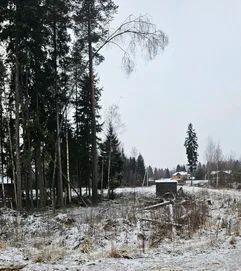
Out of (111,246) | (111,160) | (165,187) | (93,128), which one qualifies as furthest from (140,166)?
(111,246)

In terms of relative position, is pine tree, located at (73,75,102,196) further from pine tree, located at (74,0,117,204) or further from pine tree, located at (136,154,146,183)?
pine tree, located at (136,154,146,183)

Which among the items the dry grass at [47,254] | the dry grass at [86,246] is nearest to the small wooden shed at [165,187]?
the dry grass at [86,246]

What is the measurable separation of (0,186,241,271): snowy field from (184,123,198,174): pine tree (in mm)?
78815

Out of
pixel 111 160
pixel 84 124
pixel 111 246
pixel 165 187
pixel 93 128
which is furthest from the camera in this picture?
pixel 111 160

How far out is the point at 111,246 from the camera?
1227cm

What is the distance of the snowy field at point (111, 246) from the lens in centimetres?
1002

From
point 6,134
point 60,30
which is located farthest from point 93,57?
point 6,134

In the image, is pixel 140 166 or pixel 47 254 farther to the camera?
pixel 140 166

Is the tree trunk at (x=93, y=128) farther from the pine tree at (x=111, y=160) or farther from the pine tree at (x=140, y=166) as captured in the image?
the pine tree at (x=140, y=166)

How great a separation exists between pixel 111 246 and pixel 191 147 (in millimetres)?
85259

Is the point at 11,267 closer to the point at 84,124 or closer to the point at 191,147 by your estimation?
the point at 84,124

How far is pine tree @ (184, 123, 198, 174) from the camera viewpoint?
95625 millimetres

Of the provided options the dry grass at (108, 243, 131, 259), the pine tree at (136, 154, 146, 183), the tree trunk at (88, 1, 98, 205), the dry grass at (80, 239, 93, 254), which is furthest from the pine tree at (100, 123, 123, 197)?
the pine tree at (136, 154, 146, 183)

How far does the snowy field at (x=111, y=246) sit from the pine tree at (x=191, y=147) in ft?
259
